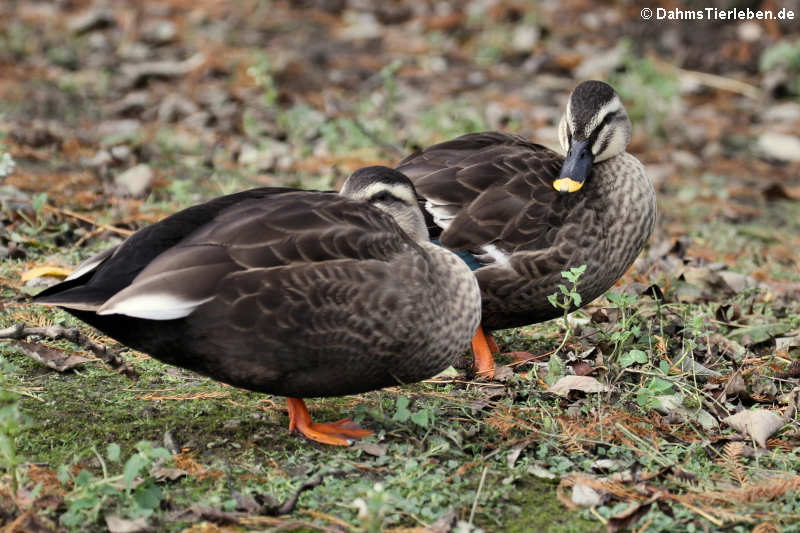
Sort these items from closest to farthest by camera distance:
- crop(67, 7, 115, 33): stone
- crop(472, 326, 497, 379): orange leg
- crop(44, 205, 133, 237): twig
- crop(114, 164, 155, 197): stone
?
crop(472, 326, 497, 379): orange leg, crop(44, 205, 133, 237): twig, crop(114, 164, 155, 197): stone, crop(67, 7, 115, 33): stone

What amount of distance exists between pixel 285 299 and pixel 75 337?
130 cm

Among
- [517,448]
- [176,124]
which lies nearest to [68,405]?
[517,448]

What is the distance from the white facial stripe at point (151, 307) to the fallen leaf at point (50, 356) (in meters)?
1.04

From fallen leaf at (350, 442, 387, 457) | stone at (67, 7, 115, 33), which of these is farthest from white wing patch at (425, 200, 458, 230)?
stone at (67, 7, 115, 33)

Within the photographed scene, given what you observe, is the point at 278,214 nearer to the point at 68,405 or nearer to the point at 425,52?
the point at 68,405

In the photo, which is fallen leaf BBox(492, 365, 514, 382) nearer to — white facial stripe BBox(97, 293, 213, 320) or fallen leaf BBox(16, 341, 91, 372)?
white facial stripe BBox(97, 293, 213, 320)

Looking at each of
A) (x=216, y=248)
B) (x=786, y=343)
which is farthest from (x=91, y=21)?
(x=786, y=343)

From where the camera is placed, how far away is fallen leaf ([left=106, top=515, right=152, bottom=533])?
3.01 metres

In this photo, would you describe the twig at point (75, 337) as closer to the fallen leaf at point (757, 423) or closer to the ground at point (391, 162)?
the ground at point (391, 162)

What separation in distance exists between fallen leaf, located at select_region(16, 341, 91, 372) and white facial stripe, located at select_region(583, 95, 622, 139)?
250cm

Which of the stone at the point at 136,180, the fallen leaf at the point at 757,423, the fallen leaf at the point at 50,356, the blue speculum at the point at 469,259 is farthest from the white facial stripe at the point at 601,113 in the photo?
the stone at the point at 136,180

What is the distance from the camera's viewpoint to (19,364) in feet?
13.8

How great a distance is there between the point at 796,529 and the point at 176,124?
6.48 metres

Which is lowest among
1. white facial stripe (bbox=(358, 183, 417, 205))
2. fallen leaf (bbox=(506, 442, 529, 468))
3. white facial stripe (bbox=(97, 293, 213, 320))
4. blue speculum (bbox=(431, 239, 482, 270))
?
fallen leaf (bbox=(506, 442, 529, 468))
